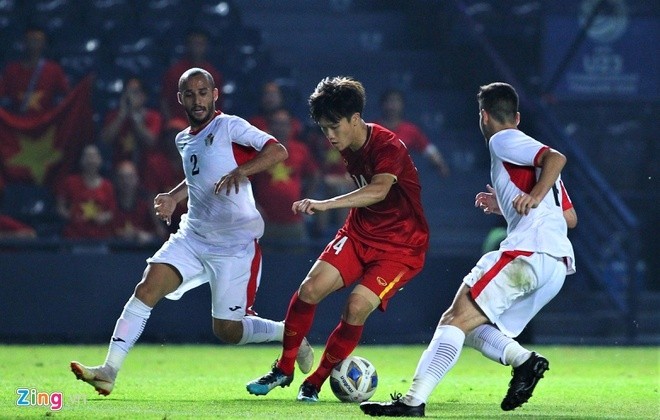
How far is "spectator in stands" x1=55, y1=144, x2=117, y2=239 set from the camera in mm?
14562

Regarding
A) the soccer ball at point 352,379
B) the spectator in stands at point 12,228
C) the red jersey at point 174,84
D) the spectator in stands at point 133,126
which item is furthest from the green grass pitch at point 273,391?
the red jersey at point 174,84

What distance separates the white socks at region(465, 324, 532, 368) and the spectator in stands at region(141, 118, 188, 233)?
7.15 metres

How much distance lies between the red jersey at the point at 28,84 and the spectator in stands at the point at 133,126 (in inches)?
28.7

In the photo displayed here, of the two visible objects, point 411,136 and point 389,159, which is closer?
point 389,159

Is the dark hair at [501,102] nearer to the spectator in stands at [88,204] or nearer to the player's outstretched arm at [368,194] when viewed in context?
the player's outstretched arm at [368,194]

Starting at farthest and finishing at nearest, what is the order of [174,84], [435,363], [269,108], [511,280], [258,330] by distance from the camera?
[174,84] → [269,108] → [258,330] → [511,280] → [435,363]

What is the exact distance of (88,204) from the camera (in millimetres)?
14594

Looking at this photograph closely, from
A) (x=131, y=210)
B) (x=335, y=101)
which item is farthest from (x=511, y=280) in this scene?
(x=131, y=210)

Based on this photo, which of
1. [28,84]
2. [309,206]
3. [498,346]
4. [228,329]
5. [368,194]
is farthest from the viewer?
[28,84]

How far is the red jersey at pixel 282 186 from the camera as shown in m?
14.7

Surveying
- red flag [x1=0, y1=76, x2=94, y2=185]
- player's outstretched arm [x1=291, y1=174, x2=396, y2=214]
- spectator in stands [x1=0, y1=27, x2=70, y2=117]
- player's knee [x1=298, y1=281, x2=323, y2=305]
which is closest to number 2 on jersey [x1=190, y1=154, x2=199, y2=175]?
player's knee [x1=298, y1=281, x2=323, y2=305]

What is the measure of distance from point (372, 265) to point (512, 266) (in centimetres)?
113

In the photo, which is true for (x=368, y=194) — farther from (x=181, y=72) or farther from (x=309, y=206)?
(x=181, y=72)

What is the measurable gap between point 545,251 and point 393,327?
23.4 ft
